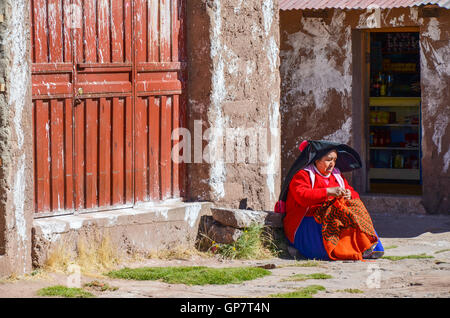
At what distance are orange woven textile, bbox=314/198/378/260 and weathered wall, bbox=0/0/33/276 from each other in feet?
8.81

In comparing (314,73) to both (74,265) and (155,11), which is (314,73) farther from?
(74,265)

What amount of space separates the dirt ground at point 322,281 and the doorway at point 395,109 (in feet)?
13.9

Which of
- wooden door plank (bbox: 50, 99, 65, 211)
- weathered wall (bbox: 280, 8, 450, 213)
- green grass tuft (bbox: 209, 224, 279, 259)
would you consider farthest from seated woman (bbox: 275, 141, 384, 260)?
weathered wall (bbox: 280, 8, 450, 213)

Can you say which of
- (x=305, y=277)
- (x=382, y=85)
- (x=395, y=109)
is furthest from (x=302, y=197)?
(x=395, y=109)

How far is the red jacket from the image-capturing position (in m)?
8.05

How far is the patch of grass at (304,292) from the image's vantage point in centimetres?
630

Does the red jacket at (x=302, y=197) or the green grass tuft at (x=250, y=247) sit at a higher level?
the red jacket at (x=302, y=197)

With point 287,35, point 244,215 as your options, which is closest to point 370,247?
point 244,215

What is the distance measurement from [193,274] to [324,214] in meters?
1.61

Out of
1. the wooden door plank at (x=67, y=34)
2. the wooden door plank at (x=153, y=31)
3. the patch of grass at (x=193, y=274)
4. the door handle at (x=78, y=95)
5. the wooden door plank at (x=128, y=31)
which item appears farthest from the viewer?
the wooden door plank at (x=153, y=31)

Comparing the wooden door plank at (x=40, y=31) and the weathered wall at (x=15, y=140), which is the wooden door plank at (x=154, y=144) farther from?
the weathered wall at (x=15, y=140)

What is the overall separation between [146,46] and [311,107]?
13.0 ft

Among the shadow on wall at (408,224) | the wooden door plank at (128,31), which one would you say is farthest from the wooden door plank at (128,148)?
the shadow on wall at (408,224)

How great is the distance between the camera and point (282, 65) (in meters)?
11.8
